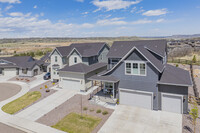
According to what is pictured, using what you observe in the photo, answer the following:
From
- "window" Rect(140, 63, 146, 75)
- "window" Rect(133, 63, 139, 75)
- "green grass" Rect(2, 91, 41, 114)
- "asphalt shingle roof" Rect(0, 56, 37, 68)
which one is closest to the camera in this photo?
"window" Rect(140, 63, 146, 75)

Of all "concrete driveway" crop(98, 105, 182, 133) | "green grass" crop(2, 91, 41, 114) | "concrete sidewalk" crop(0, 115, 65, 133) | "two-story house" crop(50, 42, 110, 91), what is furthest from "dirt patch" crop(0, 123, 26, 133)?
"two-story house" crop(50, 42, 110, 91)

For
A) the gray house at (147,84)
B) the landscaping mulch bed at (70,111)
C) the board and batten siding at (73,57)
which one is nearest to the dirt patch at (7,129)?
the landscaping mulch bed at (70,111)

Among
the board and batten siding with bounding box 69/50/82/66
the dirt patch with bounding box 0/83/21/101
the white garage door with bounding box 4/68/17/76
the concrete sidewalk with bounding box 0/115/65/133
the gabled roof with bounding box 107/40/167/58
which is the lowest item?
the concrete sidewalk with bounding box 0/115/65/133

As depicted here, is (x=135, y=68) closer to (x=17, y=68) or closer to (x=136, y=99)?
(x=136, y=99)

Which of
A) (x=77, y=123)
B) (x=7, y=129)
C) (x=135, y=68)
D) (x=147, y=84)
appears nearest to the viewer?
(x=7, y=129)

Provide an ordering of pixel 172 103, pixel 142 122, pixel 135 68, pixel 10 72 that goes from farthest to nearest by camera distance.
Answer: pixel 10 72
pixel 135 68
pixel 172 103
pixel 142 122

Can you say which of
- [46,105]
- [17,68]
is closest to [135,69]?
[46,105]

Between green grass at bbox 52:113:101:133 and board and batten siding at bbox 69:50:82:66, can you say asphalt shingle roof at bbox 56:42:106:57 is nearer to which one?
board and batten siding at bbox 69:50:82:66
